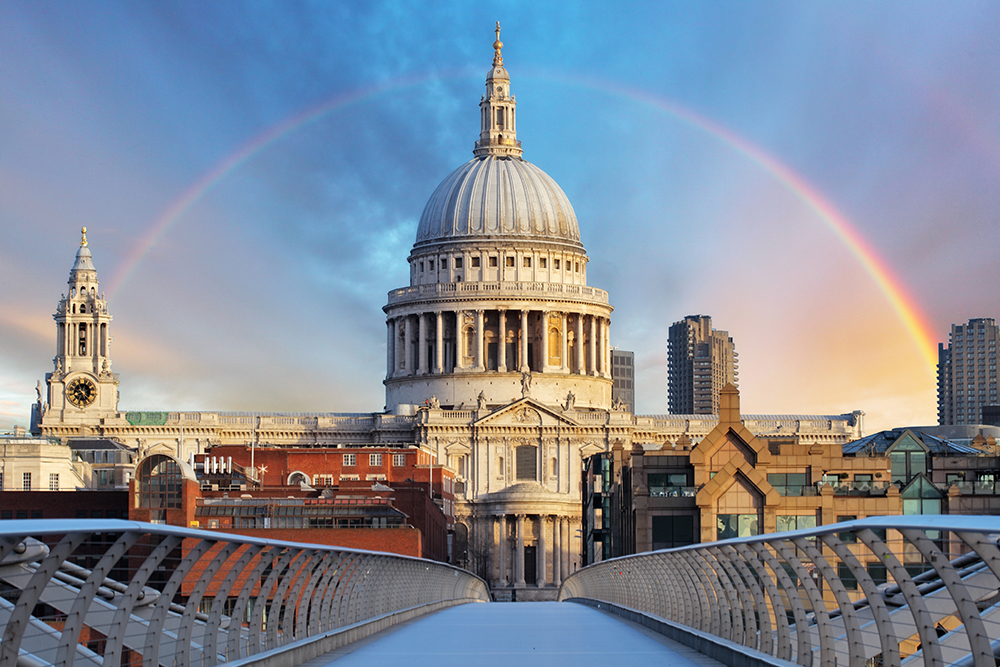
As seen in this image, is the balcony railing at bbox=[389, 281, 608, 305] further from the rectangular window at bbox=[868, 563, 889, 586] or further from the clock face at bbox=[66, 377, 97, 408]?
the rectangular window at bbox=[868, 563, 889, 586]

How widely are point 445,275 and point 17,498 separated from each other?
310ft

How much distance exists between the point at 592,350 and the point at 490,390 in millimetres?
14986

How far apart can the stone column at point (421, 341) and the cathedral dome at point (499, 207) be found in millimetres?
10590

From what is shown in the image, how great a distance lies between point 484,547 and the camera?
154750 millimetres

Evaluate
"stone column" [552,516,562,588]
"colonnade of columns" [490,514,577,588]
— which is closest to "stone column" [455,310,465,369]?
"colonnade of columns" [490,514,577,588]

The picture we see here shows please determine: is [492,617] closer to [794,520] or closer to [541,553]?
[794,520]

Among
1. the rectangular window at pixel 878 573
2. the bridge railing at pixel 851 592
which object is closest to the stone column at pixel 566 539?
the bridge railing at pixel 851 592

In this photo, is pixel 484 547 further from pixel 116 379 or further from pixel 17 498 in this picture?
pixel 17 498

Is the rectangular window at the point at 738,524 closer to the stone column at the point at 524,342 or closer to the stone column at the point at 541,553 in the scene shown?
the stone column at the point at 541,553

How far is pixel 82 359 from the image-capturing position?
587 ft

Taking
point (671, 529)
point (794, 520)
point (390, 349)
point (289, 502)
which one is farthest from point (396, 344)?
point (794, 520)

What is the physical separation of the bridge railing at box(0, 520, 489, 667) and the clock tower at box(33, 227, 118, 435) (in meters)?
147

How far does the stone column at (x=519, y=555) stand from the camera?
15262 cm

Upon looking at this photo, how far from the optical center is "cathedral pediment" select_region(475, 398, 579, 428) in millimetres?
166875
